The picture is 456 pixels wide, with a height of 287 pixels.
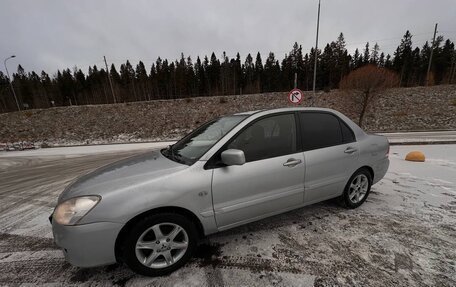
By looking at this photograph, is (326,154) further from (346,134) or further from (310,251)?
(310,251)

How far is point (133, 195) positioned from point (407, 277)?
9.30 feet

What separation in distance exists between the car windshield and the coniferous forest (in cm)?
4444

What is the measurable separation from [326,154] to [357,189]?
112cm

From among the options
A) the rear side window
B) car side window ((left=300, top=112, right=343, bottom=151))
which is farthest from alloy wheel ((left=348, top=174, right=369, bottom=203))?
car side window ((left=300, top=112, right=343, bottom=151))

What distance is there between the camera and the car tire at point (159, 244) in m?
2.03

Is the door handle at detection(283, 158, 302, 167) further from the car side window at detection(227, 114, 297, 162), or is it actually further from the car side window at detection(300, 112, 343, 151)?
the car side window at detection(300, 112, 343, 151)

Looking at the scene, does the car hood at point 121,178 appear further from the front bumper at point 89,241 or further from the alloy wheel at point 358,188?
the alloy wheel at point 358,188

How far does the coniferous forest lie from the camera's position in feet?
153

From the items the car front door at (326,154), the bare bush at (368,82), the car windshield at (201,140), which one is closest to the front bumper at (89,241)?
the car windshield at (201,140)

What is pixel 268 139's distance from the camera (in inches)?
105

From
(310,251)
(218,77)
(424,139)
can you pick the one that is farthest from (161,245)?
(218,77)

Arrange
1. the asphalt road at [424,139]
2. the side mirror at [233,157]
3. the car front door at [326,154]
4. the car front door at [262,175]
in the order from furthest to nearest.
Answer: the asphalt road at [424,139] → the car front door at [326,154] → the car front door at [262,175] → the side mirror at [233,157]

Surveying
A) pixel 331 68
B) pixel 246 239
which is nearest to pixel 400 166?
pixel 246 239

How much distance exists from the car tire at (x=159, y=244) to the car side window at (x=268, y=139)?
1034 millimetres
